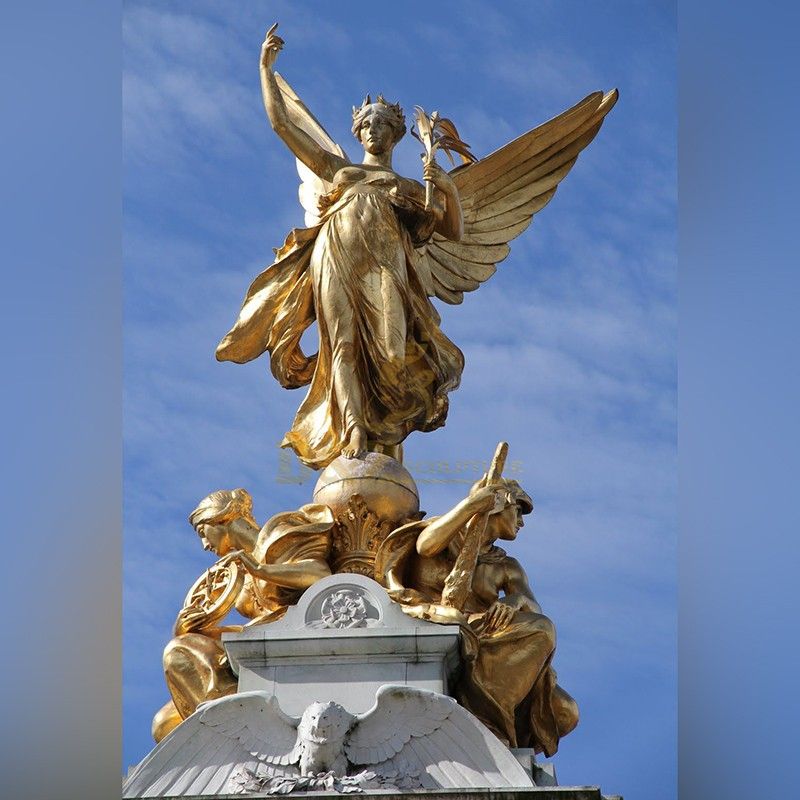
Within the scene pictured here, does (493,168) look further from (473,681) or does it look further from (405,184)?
(473,681)

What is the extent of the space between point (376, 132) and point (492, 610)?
5.30 metres

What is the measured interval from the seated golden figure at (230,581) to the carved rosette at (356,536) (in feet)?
0.40

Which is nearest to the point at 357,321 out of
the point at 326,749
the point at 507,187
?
the point at 507,187

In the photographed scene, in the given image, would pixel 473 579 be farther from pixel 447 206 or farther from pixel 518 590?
pixel 447 206

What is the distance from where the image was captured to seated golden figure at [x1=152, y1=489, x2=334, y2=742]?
667 inches

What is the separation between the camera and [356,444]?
60.5 feet

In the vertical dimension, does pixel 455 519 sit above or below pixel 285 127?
below

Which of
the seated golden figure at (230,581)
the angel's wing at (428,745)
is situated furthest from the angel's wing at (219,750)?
the seated golden figure at (230,581)

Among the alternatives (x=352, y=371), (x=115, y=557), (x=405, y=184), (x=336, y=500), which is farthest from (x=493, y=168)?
(x=115, y=557)

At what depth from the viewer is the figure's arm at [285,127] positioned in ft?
64.1

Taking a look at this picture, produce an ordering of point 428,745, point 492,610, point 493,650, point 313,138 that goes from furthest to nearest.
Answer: point 313,138 < point 492,610 < point 493,650 < point 428,745

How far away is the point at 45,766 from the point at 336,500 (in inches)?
368

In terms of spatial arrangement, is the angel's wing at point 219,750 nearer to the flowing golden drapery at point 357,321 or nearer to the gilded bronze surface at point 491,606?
the gilded bronze surface at point 491,606

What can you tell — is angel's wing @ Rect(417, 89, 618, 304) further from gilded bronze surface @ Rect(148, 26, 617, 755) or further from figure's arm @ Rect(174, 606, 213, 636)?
figure's arm @ Rect(174, 606, 213, 636)
